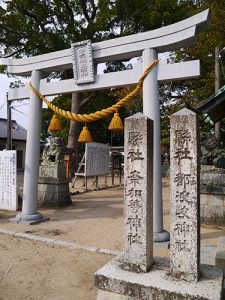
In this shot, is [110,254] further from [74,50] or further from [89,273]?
[74,50]

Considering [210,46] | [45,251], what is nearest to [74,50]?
[45,251]

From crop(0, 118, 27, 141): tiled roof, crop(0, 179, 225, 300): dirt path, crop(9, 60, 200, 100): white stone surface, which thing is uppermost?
crop(0, 118, 27, 141): tiled roof

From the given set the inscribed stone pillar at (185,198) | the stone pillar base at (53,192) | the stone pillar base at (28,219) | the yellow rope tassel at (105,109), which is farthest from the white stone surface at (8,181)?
the inscribed stone pillar at (185,198)

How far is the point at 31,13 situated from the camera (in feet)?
58.3

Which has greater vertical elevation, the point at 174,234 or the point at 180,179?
the point at 180,179

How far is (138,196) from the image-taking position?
300cm

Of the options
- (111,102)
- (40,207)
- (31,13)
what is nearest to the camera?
(40,207)

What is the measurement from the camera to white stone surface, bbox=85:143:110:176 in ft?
38.7

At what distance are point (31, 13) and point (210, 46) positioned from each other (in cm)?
1203

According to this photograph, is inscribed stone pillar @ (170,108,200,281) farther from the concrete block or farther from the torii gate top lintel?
the torii gate top lintel

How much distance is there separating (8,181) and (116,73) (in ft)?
13.6

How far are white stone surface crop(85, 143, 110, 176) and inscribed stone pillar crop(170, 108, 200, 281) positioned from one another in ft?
29.4

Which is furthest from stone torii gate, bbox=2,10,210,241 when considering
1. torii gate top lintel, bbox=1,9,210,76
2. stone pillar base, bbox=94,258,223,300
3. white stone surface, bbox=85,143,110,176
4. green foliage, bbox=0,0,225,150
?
green foliage, bbox=0,0,225,150

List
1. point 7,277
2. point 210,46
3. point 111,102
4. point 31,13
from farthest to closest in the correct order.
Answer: point 111,102, point 31,13, point 210,46, point 7,277
